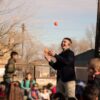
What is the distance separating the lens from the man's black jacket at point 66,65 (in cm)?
1032

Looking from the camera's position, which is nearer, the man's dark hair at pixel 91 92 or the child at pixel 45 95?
the man's dark hair at pixel 91 92

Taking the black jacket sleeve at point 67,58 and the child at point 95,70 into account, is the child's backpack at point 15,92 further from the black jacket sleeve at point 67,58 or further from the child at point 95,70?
the child at point 95,70

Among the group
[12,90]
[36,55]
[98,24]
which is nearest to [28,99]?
[12,90]

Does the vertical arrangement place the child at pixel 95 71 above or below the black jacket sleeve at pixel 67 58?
below

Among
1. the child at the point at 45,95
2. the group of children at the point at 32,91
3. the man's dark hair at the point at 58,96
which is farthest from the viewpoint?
the child at the point at 45,95

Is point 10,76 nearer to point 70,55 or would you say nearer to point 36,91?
point 36,91

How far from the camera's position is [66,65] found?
10359 millimetres

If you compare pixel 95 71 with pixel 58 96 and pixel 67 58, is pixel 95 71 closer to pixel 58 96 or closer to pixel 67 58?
pixel 67 58

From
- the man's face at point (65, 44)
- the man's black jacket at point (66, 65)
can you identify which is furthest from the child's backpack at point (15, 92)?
the man's face at point (65, 44)

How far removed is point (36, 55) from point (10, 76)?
37.9 metres

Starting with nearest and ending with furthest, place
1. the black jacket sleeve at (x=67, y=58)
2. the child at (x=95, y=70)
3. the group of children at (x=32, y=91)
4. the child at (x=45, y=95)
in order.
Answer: the child at (x=95, y=70)
the black jacket sleeve at (x=67, y=58)
the group of children at (x=32, y=91)
the child at (x=45, y=95)

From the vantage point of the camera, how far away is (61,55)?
10367mm

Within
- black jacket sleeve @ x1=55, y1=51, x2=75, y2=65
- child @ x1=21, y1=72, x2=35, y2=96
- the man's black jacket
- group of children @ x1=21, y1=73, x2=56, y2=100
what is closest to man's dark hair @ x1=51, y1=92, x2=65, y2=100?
the man's black jacket

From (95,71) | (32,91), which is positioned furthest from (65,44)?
→ (32,91)
